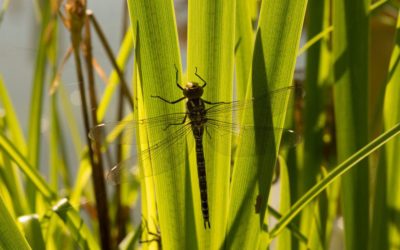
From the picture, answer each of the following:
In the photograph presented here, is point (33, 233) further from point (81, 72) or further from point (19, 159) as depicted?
point (81, 72)

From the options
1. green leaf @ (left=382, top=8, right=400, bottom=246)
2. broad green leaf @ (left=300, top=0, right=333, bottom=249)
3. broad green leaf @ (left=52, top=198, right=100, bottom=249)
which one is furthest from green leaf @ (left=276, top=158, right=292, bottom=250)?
broad green leaf @ (left=52, top=198, right=100, bottom=249)

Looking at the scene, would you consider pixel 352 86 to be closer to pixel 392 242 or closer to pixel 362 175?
pixel 362 175

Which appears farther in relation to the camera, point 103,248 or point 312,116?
point 103,248

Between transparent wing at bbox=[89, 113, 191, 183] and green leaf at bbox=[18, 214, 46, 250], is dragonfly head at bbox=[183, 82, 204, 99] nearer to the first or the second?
transparent wing at bbox=[89, 113, 191, 183]

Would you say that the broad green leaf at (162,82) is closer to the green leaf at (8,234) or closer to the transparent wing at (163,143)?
the transparent wing at (163,143)

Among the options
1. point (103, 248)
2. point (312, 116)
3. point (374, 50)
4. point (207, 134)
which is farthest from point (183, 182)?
point (374, 50)

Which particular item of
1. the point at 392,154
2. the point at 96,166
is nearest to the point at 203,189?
the point at 392,154
